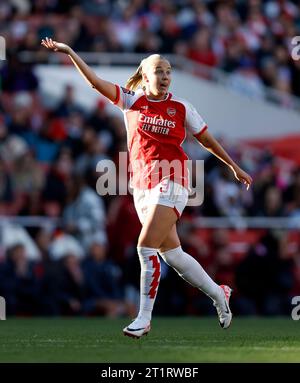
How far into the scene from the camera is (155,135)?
10.6 metres

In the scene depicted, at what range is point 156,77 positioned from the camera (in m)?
10.6

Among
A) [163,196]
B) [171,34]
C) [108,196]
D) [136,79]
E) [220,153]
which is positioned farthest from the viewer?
[171,34]

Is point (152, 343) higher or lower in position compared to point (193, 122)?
lower

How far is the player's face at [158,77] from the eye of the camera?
10.5 m

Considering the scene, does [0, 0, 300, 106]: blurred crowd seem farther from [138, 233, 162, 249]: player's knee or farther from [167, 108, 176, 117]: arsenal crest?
[138, 233, 162, 249]: player's knee

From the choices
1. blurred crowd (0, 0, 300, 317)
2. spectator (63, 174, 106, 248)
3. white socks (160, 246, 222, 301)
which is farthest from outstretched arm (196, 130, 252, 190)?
spectator (63, 174, 106, 248)

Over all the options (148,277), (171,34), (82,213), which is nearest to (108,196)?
(82,213)

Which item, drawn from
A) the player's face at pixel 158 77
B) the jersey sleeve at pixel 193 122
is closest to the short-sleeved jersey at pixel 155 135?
the jersey sleeve at pixel 193 122

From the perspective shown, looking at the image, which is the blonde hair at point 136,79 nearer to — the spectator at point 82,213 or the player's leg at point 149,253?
the player's leg at point 149,253

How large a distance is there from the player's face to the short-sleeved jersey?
12cm

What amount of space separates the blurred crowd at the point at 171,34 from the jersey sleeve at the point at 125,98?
12.0m

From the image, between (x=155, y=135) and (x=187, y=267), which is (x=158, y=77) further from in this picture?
(x=187, y=267)

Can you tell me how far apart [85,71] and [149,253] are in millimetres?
1541
